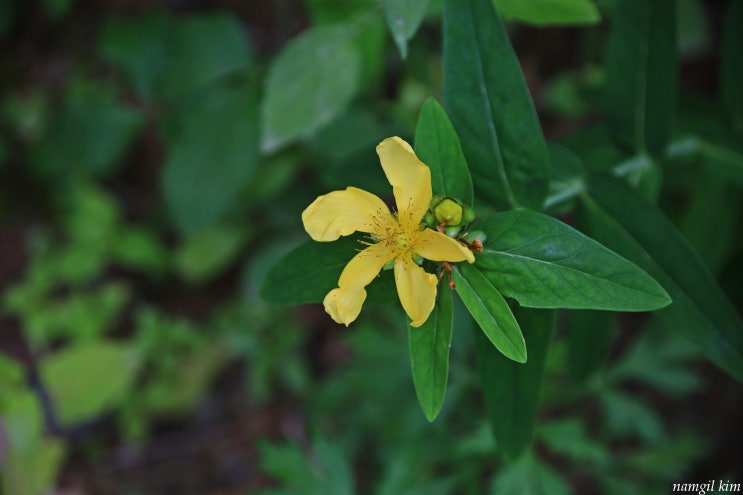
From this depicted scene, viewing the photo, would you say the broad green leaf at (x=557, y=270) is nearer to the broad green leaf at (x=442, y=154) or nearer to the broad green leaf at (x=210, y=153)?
the broad green leaf at (x=442, y=154)

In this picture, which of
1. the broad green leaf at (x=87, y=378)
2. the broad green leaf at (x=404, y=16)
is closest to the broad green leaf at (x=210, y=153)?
the broad green leaf at (x=87, y=378)

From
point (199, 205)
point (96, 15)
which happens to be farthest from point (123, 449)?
point (96, 15)

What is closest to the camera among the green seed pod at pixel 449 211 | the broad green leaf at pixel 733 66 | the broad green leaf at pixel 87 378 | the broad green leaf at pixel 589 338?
the green seed pod at pixel 449 211

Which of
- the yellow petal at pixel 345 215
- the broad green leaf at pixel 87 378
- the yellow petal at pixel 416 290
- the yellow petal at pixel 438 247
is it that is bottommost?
the broad green leaf at pixel 87 378

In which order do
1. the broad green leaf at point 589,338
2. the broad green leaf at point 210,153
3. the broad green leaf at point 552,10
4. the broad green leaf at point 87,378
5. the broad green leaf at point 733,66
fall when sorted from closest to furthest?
the broad green leaf at point 552,10
the broad green leaf at point 589,338
the broad green leaf at point 733,66
the broad green leaf at point 210,153
the broad green leaf at point 87,378

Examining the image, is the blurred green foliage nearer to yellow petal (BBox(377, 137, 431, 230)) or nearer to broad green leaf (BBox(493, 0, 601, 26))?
broad green leaf (BBox(493, 0, 601, 26))

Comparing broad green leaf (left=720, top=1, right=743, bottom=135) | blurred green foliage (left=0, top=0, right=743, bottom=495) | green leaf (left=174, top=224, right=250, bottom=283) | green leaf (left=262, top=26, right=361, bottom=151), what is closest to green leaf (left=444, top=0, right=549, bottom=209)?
blurred green foliage (left=0, top=0, right=743, bottom=495)

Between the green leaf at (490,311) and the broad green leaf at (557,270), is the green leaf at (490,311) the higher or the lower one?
the lower one
